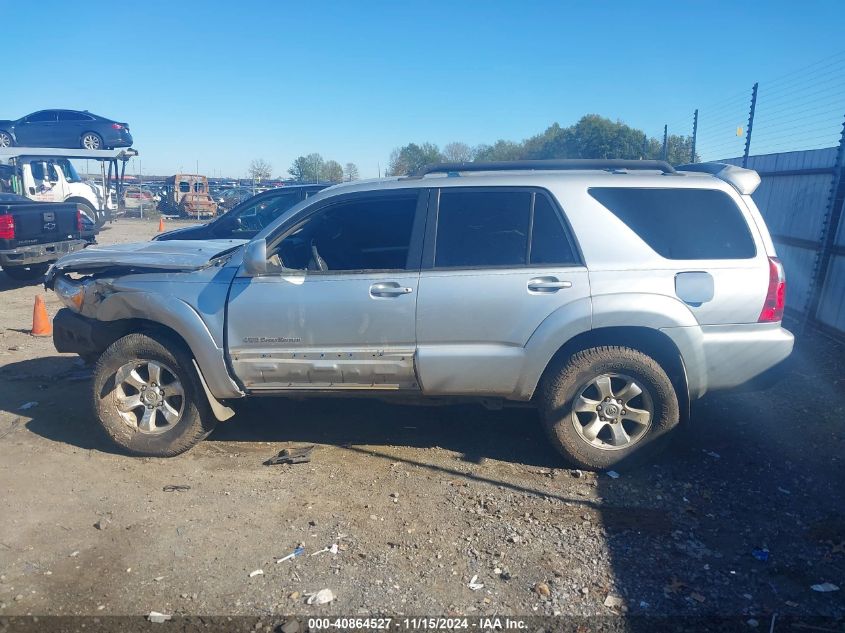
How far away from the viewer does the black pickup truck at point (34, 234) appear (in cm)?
1053

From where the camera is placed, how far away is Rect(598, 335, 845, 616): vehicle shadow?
3.14 metres

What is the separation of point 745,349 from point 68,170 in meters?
20.0

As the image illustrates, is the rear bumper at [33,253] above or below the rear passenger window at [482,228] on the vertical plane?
below

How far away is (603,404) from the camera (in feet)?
14.4

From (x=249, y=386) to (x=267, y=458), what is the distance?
1.78 feet

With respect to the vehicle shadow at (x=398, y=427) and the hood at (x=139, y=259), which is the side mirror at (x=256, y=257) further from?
the vehicle shadow at (x=398, y=427)

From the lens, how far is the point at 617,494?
4160mm

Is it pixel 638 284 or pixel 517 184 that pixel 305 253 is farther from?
pixel 638 284

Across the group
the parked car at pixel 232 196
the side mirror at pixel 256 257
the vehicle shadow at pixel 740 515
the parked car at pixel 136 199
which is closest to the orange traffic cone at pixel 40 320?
the side mirror at pixel 256 257

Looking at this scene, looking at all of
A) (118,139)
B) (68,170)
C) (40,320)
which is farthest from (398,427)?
(118,139)

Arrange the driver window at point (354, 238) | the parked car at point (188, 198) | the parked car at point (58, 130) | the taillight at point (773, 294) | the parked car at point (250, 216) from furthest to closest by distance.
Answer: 1. the parked car at point (188, 198)
2. the parked car at point (58, 130)
3. the parked car at point (250, 216)
4. the driver window at point (354, 238)
5. the taillight at point (773, 294)

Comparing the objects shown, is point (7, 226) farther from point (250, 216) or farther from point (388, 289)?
point (388, 289)

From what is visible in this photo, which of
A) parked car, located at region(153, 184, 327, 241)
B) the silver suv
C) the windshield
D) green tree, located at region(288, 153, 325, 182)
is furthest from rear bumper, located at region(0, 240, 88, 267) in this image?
green tree, located at region(288, 153, 325, 182)

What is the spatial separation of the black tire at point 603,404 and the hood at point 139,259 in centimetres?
256
